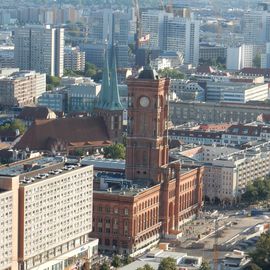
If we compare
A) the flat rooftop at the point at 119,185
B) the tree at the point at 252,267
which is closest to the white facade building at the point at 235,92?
the flat rooftop at the point at 119,185

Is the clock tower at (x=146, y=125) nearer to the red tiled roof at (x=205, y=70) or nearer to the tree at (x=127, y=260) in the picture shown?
the tree at (x=127, y=260)

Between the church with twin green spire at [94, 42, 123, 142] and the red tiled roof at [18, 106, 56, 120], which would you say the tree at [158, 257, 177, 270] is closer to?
the church with twin green spire at [94, 42, 123, 142]

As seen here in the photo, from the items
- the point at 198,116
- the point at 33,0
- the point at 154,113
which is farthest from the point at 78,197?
the point at 33,0

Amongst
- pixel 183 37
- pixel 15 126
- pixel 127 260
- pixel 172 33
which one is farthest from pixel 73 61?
pixel 127 260

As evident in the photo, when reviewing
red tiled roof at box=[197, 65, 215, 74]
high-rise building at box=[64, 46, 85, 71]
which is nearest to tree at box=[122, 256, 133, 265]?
red tiled roof at box=[197, 65, 215, 74]

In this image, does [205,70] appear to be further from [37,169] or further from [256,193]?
[37,169]

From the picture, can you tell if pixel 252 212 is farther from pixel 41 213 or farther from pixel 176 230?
pixel 41 213
